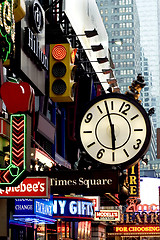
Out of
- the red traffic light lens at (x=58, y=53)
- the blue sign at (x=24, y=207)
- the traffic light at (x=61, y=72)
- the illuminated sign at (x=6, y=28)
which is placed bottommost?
the blue sign at (x=24, y=207)

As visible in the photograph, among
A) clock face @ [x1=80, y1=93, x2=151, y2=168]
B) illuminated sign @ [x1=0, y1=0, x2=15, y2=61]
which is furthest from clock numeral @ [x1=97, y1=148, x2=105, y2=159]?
illuminated sign @ [x1=0, y1=0, x2=15, y2=61]

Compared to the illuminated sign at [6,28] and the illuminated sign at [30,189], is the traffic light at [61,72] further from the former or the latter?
the illuminated sign at [30,189]

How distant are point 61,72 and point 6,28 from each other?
9.89m

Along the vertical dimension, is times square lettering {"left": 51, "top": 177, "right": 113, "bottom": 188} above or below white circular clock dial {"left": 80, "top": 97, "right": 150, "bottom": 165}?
below

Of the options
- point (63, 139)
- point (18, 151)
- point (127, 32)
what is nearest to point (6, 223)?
point (18, 151)

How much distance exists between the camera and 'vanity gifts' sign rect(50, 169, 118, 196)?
478 inches

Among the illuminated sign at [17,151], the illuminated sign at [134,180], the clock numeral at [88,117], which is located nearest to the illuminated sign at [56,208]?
the clock numeral at [88,117]

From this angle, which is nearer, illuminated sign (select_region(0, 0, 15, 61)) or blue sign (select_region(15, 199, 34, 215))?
illuminated sign (select_region(0, 0, 15, 61))

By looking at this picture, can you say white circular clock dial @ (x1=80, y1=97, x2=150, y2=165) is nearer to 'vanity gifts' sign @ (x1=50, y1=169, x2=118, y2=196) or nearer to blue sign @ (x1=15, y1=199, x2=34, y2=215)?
'vanity gifts' sign @ (x1=50, y1=169, x2=118, y2=196)

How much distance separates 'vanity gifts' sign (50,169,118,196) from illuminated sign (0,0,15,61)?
277 centimetres

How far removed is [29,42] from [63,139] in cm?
1000

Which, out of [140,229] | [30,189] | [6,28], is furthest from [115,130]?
[140,229]

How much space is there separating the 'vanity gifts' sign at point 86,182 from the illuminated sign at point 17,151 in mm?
2021

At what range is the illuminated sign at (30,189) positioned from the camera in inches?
501
